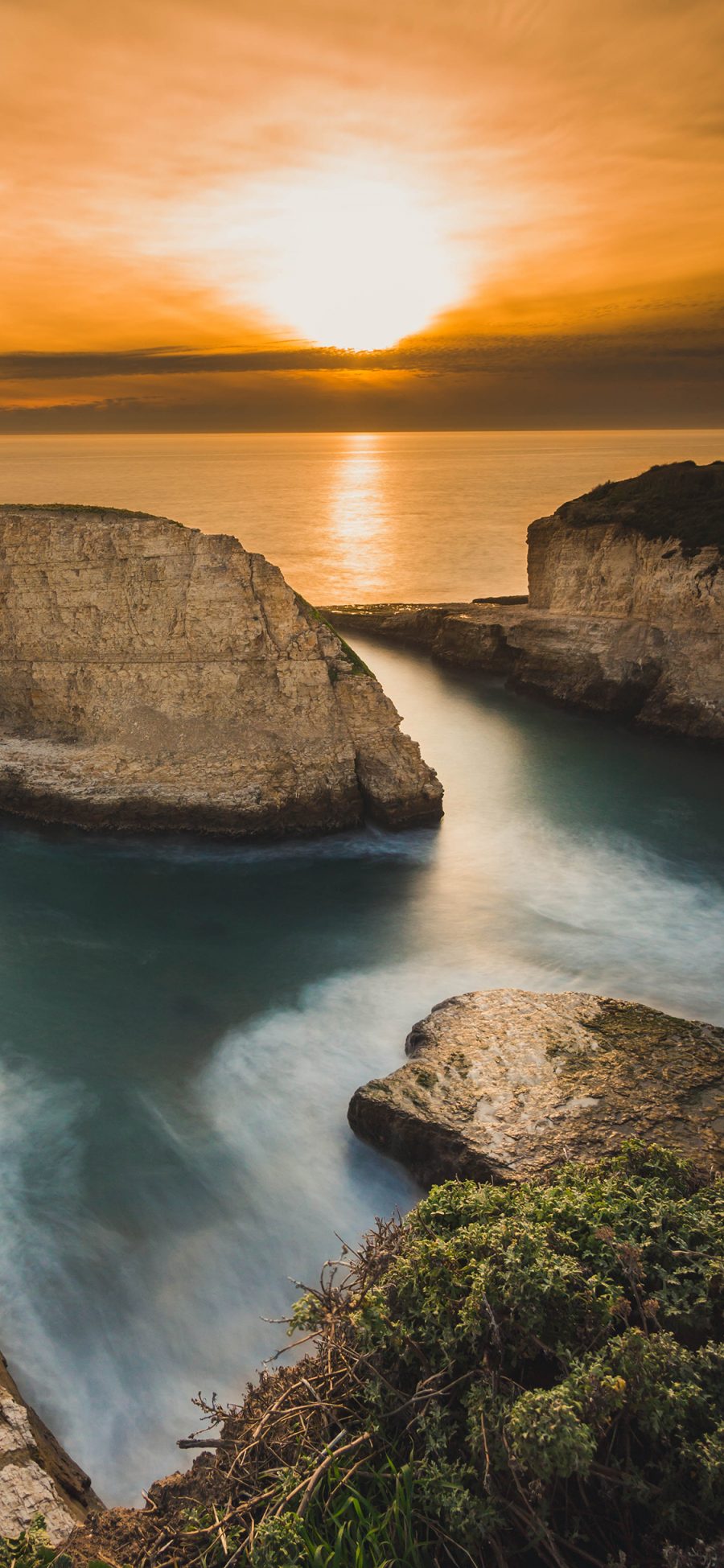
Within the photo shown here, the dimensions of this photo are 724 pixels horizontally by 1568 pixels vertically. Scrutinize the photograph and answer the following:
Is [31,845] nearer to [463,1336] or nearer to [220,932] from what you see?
[220,932]

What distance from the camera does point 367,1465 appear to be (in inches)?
200

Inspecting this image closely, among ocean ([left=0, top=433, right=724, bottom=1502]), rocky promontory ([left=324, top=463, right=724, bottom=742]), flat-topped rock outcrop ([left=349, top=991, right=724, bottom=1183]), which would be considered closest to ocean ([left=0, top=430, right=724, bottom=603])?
rocky promontory ([left=324, top=463, right=724, bottom=742])

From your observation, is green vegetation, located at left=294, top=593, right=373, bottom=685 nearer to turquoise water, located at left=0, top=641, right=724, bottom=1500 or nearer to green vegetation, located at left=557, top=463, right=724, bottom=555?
turquoise water, located at left=0, top=641, right=724, bottom=1500

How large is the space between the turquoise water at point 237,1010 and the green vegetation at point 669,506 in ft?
22.4

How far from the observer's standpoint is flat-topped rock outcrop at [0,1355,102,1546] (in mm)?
5793

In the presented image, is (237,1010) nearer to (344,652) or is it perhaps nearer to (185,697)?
(185,697)

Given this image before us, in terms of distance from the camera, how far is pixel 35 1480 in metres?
6.11

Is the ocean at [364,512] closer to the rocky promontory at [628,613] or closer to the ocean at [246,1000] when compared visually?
the rocky promontory at [628,613]

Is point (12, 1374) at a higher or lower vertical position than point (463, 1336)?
lower

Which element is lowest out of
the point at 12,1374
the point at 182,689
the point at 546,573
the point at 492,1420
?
the point at 12,1374

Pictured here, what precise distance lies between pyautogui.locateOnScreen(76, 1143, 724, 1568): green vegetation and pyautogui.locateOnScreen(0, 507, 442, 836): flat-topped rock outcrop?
13.0 m

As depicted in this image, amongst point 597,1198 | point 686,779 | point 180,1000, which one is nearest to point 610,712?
point 686,779

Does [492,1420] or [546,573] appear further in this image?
[546,573]

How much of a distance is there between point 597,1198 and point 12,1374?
5.85m
